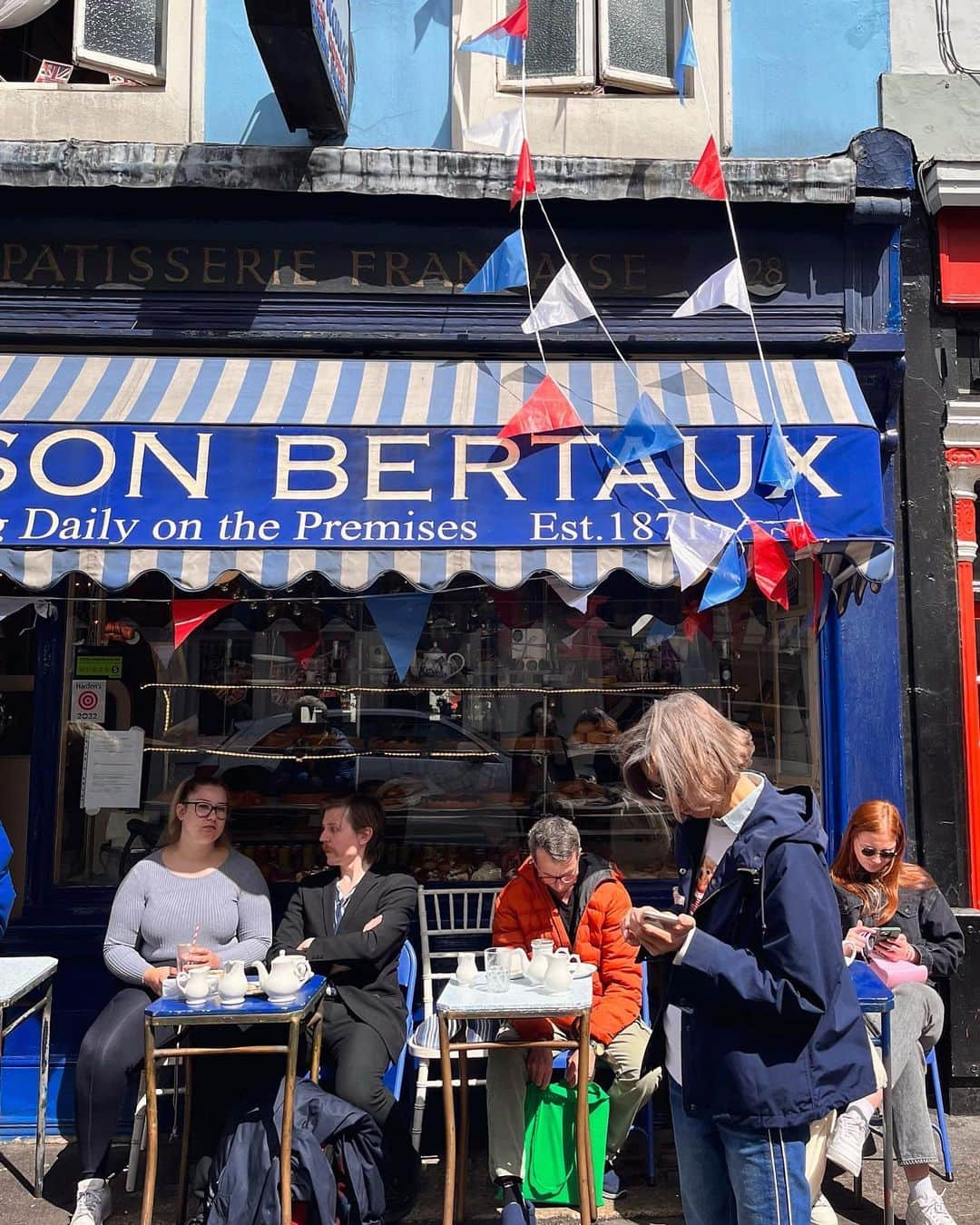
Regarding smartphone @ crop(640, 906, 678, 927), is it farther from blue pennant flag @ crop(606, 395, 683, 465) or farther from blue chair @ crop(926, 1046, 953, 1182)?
blue chair @ crop(926, 1046, 953, 1182)

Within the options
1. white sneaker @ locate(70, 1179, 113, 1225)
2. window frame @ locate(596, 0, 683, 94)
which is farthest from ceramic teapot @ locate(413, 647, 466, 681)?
window frame @ locate(596, 0, 683, 94)

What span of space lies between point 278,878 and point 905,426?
426 cm

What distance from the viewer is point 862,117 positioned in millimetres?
6141

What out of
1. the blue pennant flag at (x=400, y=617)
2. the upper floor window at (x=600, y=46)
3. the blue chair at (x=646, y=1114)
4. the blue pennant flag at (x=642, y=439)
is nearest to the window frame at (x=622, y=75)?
the upper floor window at (x=600, y=46)

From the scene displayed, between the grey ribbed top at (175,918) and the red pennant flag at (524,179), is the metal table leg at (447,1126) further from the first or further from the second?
the red pennant flag at (524,179)

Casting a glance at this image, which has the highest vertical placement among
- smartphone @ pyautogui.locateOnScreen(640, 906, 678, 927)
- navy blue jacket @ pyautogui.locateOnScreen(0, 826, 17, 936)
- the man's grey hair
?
smartphone @ pyautogui.locateOnScreen(640, 906, 678, 927)

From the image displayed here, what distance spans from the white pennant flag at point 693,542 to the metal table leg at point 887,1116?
A: 73.8 inches

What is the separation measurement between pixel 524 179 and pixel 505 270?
49 cm

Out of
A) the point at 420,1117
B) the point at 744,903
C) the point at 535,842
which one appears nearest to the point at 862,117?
the point at 535,842

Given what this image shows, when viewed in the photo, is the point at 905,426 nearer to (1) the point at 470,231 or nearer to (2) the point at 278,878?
(1) the point at 470,231

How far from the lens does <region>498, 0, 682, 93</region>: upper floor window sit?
19.8 feet

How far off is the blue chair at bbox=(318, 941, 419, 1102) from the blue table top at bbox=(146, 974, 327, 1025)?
0.68 metres

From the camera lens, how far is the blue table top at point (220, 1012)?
377 cm

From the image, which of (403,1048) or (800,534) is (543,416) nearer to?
(800,534)
